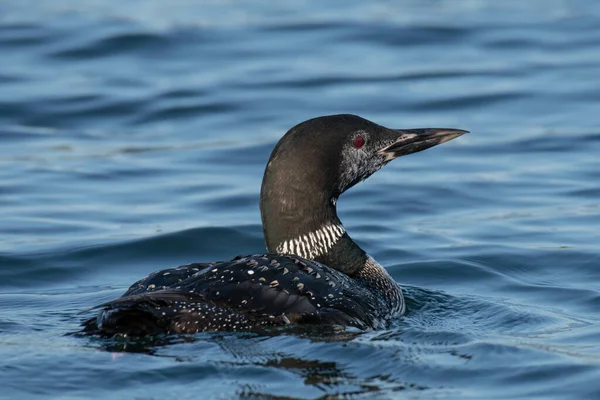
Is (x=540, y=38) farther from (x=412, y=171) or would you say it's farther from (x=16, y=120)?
(x=16, y=120)

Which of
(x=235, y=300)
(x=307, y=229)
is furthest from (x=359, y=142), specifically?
(x=235, y=300)

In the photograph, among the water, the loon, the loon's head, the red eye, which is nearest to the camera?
the water

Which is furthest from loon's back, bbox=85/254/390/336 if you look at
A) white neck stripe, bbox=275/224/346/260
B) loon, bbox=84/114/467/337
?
white neck stripe, bbox=275/224/346/260

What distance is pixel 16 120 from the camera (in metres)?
12.0

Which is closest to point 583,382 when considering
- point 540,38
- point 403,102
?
point 403,102

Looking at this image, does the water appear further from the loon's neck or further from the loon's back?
the loon's neck

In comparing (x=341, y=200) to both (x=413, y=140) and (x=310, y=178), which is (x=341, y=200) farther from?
(x=310, y=178)

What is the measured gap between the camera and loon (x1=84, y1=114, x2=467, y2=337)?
5574 mm

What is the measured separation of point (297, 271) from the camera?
5941 millimetres

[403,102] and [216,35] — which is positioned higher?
[216,35]

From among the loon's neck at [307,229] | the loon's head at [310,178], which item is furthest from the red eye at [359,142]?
the loon's neck at [307,229]

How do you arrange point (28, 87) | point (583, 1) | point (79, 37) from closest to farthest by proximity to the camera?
point (28, 87), point (79, 37), point (583, 1)

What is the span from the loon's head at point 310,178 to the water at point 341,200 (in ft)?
2.47

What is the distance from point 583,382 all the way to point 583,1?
11.8 metres
